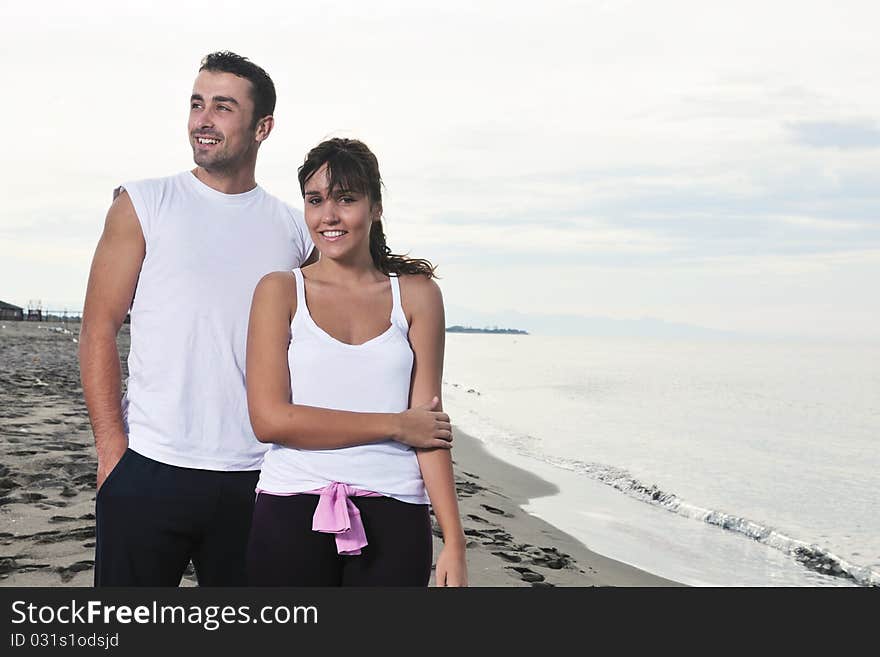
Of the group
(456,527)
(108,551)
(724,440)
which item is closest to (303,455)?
(456,527)

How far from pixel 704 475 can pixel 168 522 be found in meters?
13.8

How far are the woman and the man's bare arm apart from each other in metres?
0.71

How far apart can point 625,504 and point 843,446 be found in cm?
1235

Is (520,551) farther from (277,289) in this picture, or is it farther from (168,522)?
(277,289)

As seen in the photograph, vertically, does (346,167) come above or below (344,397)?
above

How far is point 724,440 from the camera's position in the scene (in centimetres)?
2125

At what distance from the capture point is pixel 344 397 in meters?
2.25

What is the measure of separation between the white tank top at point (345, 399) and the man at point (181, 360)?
493 mm

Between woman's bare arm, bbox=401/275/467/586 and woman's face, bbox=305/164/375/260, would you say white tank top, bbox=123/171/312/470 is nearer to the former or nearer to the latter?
woman's face, bbox=305/164/375/260

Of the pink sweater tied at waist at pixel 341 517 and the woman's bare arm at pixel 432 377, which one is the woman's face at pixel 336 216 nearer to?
the woman's bare arm at pixel 432 377

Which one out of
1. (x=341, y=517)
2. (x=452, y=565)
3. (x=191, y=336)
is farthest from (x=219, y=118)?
(x=452, y=565)

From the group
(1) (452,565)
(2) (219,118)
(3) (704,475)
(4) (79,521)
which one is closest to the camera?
(1) (452,565)

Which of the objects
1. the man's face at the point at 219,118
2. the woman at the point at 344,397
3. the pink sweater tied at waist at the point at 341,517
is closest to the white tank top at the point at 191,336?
→ the man's face at the point at 219,118

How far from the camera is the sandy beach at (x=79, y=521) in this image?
5.21 metres
